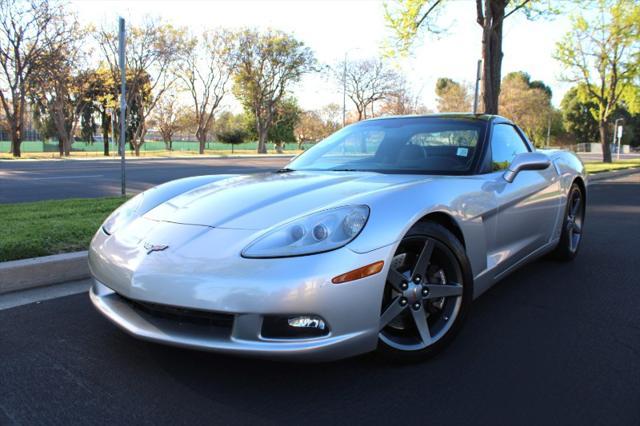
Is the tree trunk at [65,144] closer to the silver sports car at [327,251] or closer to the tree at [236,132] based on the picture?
the tree at [236,132]

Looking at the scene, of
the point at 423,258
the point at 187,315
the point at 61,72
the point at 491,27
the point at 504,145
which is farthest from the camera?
the point at 61,72

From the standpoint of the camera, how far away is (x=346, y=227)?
2.28 m

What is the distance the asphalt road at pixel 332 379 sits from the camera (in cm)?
212

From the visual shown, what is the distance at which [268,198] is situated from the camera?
2699 mm

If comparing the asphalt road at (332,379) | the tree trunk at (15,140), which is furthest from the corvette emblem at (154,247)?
the tree trunk at (15,140)

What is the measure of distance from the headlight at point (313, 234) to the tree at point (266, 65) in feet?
150

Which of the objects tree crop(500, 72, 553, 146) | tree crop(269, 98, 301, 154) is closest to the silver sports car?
tree crop(500, 72, 553, 146)

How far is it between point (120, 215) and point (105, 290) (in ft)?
1.97

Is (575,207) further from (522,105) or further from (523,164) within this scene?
(522,105)

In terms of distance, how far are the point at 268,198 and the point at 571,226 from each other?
341cm

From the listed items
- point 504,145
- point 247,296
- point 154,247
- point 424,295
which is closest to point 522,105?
point 504,145

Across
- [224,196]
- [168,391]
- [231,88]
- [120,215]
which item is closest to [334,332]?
[168,391]

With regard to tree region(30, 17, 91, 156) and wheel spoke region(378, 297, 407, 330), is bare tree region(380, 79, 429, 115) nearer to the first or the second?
tree region(30, 17, 91, 156)

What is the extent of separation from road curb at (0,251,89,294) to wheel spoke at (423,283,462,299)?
9.52 feet
